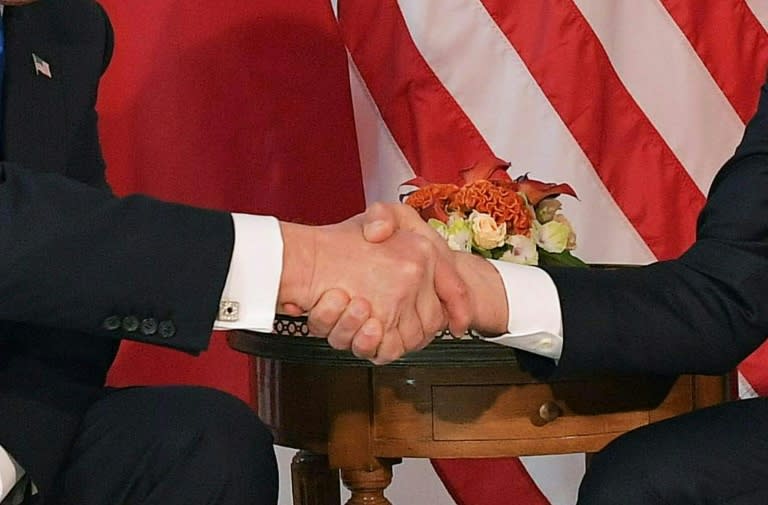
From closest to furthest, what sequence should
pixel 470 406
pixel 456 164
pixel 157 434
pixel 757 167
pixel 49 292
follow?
pixel 49 292
pixel 157 434
pixel 757 167
pixel 470 406
pixel 456 164

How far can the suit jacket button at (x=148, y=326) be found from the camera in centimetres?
97

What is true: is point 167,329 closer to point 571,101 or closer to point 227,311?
point 227,311

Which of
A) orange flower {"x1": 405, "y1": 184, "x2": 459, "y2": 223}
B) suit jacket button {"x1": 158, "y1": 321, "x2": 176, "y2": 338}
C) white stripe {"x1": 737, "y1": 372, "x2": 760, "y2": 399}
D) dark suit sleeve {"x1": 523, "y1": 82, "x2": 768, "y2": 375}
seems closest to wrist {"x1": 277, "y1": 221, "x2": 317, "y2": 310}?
suit jacket button {"x1": 158, "y1": 321, "x2": 176, "y2": 338}

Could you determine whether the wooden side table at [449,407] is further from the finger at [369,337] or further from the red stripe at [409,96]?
the red stripe at [409,96]

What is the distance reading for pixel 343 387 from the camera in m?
1.35

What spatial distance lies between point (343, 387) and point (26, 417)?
37cm

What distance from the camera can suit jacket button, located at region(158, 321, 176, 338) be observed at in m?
0.97

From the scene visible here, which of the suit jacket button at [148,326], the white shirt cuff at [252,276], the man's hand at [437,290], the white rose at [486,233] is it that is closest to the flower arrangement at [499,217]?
the white rose at [486,233]

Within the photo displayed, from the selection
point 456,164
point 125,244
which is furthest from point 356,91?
point 125,244

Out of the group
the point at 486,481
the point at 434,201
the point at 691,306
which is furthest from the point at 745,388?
the point at 691,306

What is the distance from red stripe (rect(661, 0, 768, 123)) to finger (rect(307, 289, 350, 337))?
1100 millimetres

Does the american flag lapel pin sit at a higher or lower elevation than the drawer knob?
higher

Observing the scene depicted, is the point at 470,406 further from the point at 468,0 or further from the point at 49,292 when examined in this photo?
the point at 468,0

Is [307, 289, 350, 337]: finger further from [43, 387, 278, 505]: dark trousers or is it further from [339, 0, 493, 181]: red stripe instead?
[339, 0, 493, 181]: red stripe
